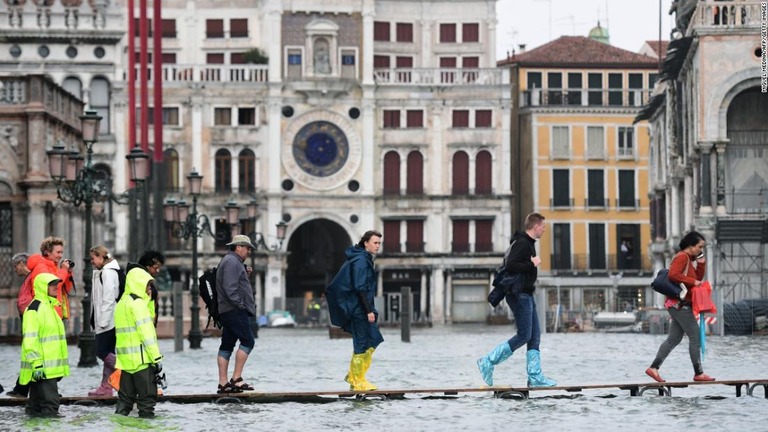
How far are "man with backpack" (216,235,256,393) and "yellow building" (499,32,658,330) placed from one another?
224 ft

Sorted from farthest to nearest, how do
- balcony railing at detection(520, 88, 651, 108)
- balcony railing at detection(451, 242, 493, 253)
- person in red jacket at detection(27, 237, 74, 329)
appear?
balcony railing at detection(520, 88, 651, 108) < balcony railing at detection(451, 242, 493, 253) < person in red jacket at detection(27, 237, 74, 329)

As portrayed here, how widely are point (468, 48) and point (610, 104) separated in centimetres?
763

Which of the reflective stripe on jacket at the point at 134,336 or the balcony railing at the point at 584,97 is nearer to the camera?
the reflective stripe on jacket at the point at 134,336

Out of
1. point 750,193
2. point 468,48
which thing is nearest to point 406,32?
point 468,48

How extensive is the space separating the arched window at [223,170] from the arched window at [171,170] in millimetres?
1900

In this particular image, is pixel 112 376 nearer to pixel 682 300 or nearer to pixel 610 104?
pixel 682 300

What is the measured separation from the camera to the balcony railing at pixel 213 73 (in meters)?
82.1

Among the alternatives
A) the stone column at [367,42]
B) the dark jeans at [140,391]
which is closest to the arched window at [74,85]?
the stone column at [367,42]

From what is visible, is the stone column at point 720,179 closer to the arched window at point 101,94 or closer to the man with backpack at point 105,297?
the man with backpack at point 105,297

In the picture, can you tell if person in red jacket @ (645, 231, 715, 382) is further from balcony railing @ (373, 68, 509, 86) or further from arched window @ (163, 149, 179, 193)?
balcony railing @ (373, 68, 509, 86)

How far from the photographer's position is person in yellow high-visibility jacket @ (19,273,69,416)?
53.8 feet

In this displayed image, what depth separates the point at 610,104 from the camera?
3477 inches

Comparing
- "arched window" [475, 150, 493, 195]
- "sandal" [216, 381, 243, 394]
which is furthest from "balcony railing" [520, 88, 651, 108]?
"sandal" [216, 381, 243, 394]

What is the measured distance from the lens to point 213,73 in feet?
272
